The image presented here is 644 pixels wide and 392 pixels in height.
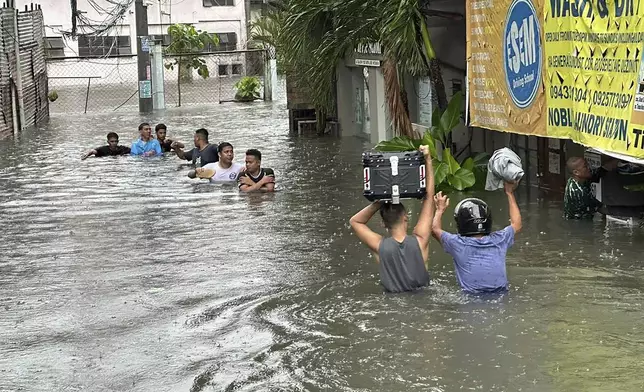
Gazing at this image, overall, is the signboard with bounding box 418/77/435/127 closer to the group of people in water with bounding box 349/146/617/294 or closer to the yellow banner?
the yellow banner

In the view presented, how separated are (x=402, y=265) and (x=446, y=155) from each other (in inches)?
271

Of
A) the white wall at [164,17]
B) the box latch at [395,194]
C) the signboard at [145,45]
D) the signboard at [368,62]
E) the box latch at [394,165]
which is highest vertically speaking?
the white wall at [164,17]

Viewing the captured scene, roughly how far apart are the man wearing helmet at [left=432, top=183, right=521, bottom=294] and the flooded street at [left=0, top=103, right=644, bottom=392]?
212 mm

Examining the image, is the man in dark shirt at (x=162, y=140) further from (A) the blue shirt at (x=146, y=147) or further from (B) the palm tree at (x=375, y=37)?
(B) the palm tree at (x=375, y=37)

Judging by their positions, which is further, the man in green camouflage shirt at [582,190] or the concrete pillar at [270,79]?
the concrete pillar at [270,79]

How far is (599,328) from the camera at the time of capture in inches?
329

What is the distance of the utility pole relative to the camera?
3750cm

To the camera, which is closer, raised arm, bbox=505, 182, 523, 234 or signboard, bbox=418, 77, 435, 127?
raised arm, bbox=505, 182, 523, 234

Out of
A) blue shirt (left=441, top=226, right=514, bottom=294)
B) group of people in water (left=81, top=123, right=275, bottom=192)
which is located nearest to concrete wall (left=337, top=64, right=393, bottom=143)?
group of people in water (left=81, top=123, right=275, bottom=192)

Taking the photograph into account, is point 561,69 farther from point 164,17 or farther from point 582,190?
point 164,17

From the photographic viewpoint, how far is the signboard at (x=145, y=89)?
123ft

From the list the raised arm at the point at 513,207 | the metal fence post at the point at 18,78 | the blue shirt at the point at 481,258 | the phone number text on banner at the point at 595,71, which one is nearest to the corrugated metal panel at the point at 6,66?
the metal fence post at the point at 18,78

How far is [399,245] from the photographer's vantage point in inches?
355

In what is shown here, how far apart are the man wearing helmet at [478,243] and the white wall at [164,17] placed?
4515cm
